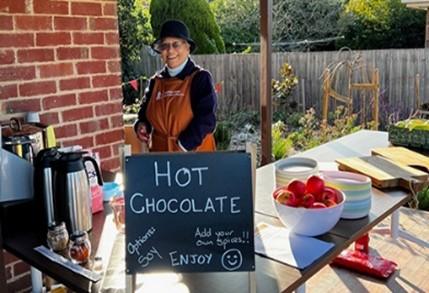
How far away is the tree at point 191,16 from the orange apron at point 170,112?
7372 millimetres

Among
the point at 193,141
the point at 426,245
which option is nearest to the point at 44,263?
the point at 193,141

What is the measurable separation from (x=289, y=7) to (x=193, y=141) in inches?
403

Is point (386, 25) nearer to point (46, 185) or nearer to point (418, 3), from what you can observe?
point (418, 3)

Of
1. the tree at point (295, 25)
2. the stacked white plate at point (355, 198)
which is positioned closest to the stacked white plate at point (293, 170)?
the stacked white plate at point (355, 198)

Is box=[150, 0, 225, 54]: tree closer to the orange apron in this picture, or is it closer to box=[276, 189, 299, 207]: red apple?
the orange apron

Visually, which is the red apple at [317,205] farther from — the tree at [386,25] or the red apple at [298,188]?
the tree at [386,25]

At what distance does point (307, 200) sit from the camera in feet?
4.68

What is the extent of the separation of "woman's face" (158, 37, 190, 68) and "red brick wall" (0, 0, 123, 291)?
29cm

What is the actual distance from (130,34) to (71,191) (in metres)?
6.69

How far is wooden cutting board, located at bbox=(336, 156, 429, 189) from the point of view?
1.88 m

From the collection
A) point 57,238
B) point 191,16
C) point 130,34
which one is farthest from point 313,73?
point 57,238

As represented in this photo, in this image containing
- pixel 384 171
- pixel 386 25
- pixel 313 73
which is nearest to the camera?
pixel 384 171

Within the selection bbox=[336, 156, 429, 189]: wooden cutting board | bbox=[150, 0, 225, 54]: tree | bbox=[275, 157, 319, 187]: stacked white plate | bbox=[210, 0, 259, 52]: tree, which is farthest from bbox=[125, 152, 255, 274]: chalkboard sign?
bbox=[210, 0, 259, 52]: tree

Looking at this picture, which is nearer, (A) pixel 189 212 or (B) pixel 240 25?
(A) pixel 189 212
